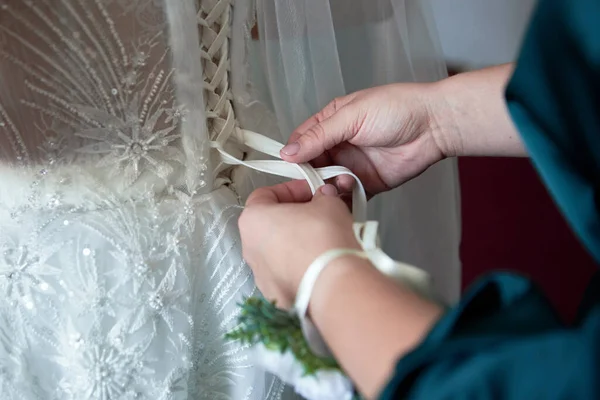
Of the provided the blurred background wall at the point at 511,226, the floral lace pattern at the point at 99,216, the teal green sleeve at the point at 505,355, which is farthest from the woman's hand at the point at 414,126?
the blurred background wall at the point at 511,226

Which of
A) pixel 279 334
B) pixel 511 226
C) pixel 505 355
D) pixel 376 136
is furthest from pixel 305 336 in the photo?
pixel 511 226

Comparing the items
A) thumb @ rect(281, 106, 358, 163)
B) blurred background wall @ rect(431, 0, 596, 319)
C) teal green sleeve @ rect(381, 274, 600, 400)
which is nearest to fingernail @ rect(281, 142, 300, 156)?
thumb @ rect(281, 106, 358, 163)

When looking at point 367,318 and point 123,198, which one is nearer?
point 367,318

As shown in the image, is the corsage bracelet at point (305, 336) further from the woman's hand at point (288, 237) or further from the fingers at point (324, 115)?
the fingers at point (324, 115)

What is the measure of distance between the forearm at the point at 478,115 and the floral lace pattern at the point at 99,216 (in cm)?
23

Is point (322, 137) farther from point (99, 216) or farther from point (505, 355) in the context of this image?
point (505, 355)

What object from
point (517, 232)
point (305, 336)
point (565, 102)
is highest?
point (565, 102)

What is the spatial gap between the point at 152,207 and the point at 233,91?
0.44 ft

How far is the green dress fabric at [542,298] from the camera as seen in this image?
0.23 metres

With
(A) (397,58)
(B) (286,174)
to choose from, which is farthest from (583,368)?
(A) (397,58)

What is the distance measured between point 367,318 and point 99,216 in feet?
0.79

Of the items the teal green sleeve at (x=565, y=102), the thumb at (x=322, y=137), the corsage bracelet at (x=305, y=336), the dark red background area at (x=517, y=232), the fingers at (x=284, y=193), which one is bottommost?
the dark red background area at (x=517, y=232)

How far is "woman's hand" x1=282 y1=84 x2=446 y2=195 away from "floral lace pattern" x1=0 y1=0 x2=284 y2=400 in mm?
112

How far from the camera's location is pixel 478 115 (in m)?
0.51
